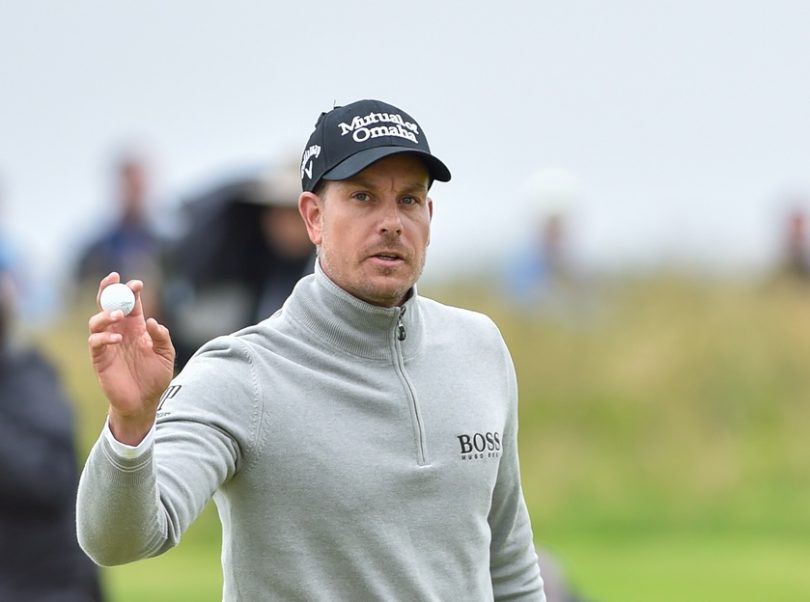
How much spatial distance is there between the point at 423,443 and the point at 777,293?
475 inches

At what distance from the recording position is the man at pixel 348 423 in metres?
4.41

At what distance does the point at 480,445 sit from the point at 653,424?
10418mm

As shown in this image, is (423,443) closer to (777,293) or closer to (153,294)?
(153,294)

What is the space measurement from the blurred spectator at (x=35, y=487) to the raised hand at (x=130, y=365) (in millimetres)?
3405

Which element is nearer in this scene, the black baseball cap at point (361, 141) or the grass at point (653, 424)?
the black baseball cap at point (361, 141)

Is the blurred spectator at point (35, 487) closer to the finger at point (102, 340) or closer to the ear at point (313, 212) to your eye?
the ear at point (313, 212)

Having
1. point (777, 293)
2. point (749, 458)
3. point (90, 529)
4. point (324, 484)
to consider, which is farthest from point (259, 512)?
point (777, 293)

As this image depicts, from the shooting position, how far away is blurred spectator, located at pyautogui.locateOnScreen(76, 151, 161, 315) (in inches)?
584

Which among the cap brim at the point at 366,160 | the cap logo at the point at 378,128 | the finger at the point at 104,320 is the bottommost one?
the finger at the point at 104,320

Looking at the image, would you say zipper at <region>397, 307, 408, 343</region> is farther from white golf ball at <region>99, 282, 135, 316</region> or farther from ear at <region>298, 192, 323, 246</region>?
white golf ball at <region>99, 282, 135, 316</region>

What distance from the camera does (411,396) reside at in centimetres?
471

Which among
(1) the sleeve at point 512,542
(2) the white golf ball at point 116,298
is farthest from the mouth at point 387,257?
(2) the white golf ball at point 116,298

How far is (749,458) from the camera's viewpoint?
14828 millimetres

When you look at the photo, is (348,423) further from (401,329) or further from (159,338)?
(159,338)
